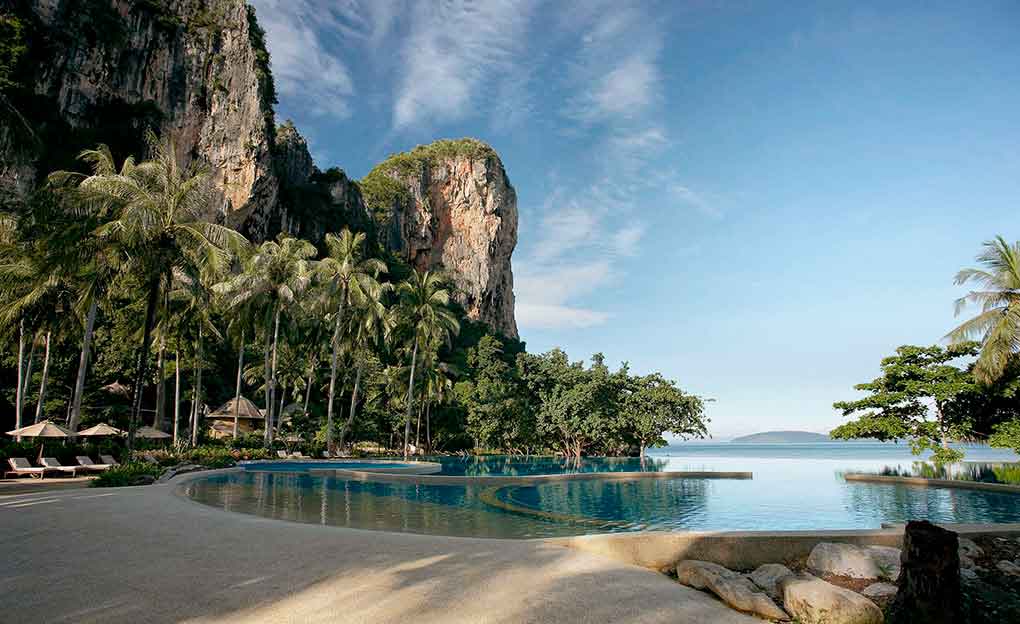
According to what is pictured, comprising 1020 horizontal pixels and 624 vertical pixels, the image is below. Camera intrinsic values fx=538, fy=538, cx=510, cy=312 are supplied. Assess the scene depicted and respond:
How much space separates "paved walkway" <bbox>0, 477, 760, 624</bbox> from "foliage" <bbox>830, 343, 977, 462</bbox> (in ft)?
80.8

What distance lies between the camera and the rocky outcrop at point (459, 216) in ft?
285

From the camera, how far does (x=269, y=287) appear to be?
28688 millimetres

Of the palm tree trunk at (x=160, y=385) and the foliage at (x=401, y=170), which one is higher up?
the foliage at (x=401, y=170)

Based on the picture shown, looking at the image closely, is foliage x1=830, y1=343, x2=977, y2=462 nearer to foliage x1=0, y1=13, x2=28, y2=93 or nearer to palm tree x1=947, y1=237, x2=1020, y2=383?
palm tree x1=947, y1=237, x2=1020, y2=383

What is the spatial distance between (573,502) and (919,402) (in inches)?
732

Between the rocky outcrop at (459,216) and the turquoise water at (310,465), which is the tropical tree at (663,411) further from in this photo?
the rocky outcrop at (459,216)

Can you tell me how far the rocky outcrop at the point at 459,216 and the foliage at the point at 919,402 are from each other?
6579 centimetres

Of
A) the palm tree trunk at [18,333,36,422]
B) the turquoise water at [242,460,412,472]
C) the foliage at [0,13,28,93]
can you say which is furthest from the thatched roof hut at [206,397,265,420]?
the foliage at [0,13,28,93]

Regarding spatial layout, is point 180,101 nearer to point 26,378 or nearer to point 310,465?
point 26,378

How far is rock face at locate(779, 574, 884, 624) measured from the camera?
4.60m

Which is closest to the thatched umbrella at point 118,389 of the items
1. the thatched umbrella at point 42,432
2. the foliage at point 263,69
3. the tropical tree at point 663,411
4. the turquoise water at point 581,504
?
the thatched umbrella at point 42,432

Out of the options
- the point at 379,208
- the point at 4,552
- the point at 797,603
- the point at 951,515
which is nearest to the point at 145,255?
the point at 4,552

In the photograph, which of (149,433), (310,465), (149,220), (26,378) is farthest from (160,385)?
(149,220)

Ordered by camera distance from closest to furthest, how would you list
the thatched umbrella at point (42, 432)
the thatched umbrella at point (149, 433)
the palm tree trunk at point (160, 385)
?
the thatched umbrella at point (42, 432) → the thatched umbrella at point (149, 433) → the palm tree trunk at point (160, 385)
